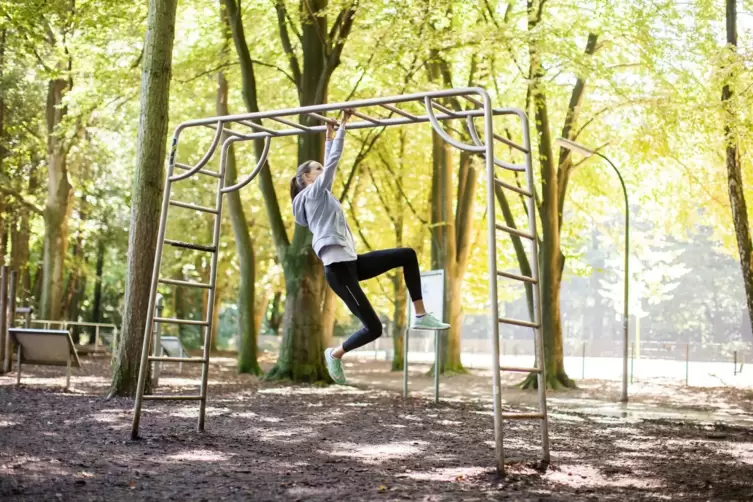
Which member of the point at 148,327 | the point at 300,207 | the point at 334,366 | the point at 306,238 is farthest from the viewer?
the point at 306,238

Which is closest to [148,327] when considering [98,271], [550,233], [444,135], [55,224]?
[444,135]

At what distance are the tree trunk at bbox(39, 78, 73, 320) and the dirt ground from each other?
1195 centimetres

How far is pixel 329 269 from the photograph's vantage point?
6.99m

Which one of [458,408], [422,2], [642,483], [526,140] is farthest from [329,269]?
[422,2]

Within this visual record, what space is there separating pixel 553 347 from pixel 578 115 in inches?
216

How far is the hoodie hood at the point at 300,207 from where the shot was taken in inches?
282

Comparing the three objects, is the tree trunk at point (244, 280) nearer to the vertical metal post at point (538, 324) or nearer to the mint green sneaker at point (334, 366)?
the mint green sneaker at point (334, 366)

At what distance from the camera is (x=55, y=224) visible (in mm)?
25391

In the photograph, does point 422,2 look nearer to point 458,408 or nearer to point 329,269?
point 458,408

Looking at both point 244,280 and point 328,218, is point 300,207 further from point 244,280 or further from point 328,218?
point 244,280

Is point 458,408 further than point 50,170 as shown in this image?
No

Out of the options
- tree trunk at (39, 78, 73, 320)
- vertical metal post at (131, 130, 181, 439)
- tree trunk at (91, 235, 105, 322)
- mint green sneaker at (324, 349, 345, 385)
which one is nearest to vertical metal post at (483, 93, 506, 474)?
mint green sneaker at (324, 349, 345, 385)

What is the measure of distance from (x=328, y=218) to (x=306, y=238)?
32.7 ft

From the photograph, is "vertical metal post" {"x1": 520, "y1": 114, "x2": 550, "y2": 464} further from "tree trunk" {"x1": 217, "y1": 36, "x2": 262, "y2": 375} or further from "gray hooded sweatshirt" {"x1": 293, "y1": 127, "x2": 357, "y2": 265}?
"tree trunk" {"x1": 217, "y1": 36, "x2": 262, "y2": 375}
